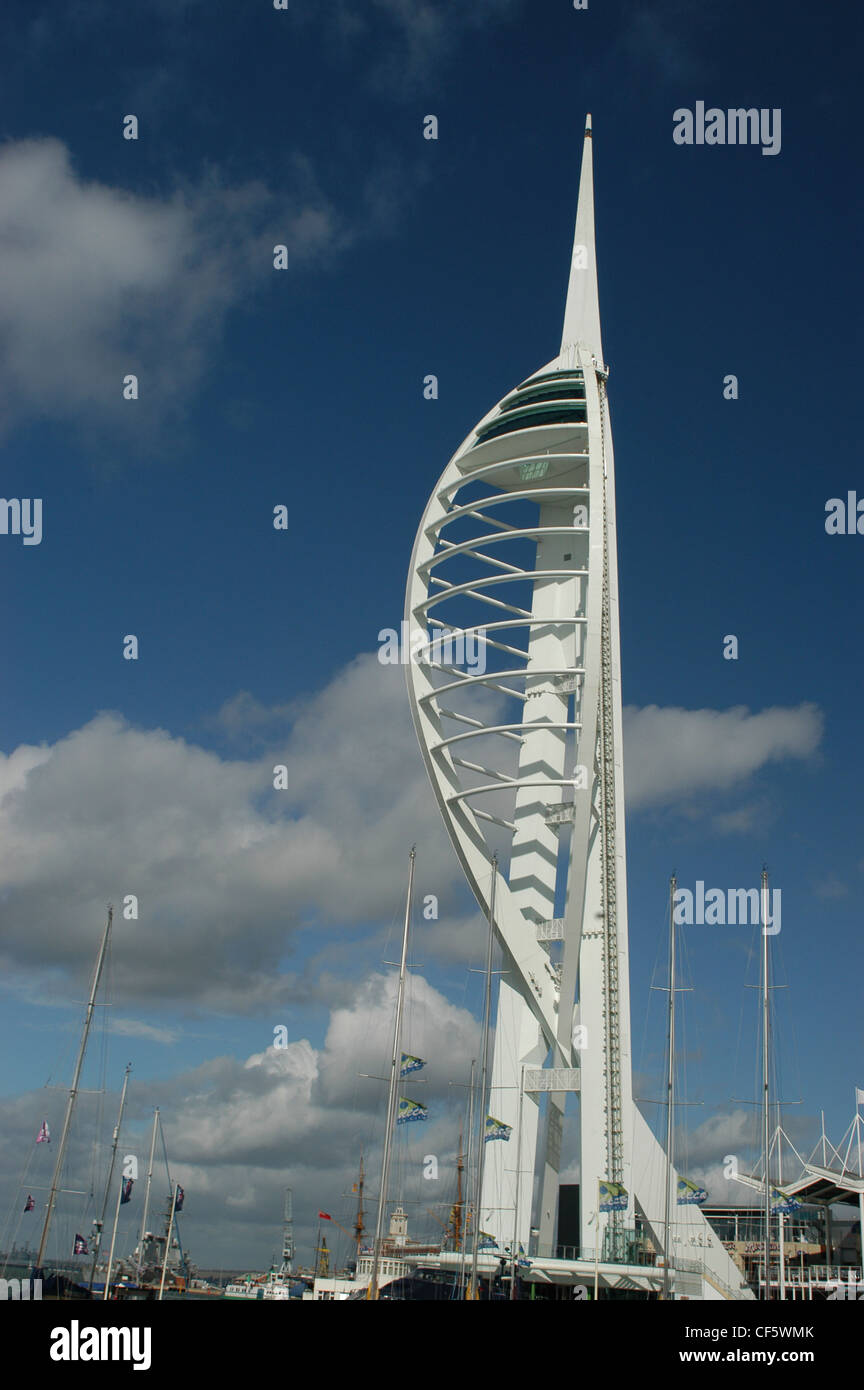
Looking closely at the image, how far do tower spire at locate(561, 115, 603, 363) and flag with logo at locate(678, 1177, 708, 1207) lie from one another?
37777 mm

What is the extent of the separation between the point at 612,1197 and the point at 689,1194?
17.8 feet

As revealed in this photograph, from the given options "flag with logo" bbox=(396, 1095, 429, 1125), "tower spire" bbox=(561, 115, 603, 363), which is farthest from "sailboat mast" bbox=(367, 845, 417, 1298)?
"tower spire" bbox=(561, 115, 603, 363)

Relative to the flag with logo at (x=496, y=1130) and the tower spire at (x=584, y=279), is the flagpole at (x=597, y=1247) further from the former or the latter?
the tower spire at (x=584, y=279)

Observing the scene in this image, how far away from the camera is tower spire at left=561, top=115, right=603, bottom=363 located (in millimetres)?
59469

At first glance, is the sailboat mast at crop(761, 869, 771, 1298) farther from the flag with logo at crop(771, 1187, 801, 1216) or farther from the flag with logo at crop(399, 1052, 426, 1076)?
the flag with logo at crop(399, 1052, 426, 1076)

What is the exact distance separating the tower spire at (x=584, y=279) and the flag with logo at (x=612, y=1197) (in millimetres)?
37845

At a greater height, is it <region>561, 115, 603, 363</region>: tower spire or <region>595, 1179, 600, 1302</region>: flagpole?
<region>561, 115, 603, 363</region>: tower spire

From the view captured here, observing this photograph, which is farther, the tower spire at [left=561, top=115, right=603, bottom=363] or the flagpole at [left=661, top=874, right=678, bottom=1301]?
the tower spire at [left=561, top=115, right=603, bottom=363]

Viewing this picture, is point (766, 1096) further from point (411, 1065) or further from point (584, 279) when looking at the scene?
point (584, 279)

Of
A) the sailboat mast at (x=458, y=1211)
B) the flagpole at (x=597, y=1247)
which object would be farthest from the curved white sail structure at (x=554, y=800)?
the sailboat mast at (x=458, y=1211)

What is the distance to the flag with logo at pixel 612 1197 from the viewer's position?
41938mm
